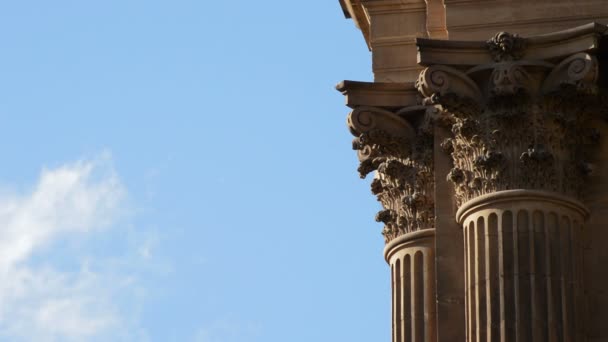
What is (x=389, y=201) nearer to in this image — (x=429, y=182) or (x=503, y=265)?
(x=429, y=182)

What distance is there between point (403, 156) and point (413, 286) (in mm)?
2522

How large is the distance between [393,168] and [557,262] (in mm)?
5097

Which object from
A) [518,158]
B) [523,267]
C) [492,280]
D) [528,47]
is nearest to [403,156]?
[518,158]

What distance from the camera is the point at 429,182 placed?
56.6m

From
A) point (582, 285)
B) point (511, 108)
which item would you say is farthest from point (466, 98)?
point (582, 285)

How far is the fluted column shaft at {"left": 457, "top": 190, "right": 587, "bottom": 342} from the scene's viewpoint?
52438 millimetres

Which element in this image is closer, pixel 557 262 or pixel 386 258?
pixel 557 262

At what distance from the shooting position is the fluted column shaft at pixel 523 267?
52.4 meters

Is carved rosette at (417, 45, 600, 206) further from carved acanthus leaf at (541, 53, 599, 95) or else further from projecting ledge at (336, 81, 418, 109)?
projecting ledge at (336, 81, 418, 109)

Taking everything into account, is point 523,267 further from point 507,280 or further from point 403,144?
point 403,144

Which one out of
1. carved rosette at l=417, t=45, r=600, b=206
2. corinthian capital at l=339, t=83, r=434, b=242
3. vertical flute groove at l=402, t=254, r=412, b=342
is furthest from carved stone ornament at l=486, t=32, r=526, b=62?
vertical flute groove at l=402, t=254, r=412, b=342

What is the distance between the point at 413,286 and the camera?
56.5 m

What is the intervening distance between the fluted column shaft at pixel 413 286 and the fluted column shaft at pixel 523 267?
2.36 meters

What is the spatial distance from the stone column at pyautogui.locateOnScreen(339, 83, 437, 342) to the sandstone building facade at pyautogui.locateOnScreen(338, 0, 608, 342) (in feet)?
0.09
